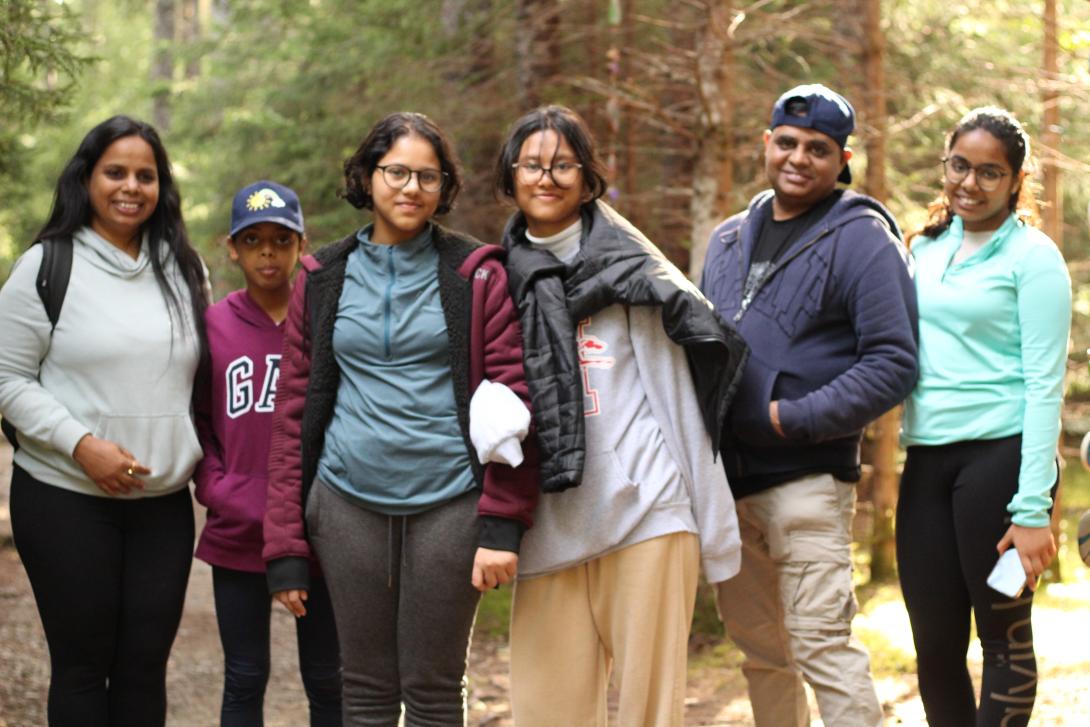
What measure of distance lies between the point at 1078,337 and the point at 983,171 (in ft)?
25.1

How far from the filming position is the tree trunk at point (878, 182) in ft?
24.7

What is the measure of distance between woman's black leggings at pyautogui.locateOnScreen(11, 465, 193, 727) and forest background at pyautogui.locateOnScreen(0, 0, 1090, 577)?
3.07 metres

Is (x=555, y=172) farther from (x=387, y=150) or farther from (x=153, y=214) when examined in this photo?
(x=153, y=214)

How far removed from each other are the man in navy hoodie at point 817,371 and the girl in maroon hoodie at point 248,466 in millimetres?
1510

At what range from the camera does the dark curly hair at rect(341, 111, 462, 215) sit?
3461 mm

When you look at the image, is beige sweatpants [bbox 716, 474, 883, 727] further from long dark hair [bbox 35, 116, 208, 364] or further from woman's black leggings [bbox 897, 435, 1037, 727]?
long dark hair [bbox 35, 116, 208, 364]

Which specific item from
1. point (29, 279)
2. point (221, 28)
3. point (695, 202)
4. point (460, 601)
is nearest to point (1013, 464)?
point (460, 601)

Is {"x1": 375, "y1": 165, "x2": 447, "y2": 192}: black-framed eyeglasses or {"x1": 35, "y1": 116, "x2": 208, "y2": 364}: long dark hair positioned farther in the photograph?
{"x1": 35, "y1": 116, "x2": 208, "y2": 364}: long dark hair

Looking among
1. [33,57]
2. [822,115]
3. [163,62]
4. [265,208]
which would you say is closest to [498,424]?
[265,208]

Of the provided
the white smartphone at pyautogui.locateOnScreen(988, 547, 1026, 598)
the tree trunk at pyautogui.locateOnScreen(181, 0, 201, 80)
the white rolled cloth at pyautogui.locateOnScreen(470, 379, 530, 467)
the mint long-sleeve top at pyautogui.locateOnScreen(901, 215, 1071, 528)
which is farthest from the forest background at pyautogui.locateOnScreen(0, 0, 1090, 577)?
the tree trunk at pyautogui.locateOnScreen(181, 0, 201, 80)

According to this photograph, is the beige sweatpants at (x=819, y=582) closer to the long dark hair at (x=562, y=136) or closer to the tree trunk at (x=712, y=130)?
the long dark hair at (x=562, y=136)

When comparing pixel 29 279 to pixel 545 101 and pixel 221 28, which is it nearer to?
pixel 545 101

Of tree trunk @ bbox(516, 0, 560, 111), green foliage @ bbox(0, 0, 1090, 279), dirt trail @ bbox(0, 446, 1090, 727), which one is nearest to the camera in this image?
dirt trail @ bbox(0, 446, 1090, 727)

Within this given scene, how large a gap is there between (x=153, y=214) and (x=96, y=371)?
601mm
